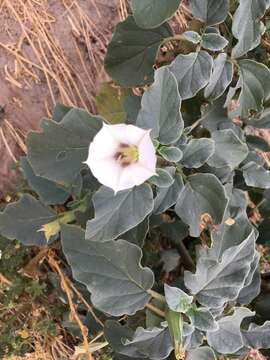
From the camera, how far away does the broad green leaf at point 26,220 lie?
0.92 metres

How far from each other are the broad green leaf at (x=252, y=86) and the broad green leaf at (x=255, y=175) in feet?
0.26

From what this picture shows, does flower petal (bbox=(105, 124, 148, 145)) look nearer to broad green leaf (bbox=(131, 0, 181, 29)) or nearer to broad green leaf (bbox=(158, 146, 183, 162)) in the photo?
broad green leaf (bbox=(158, 146, 183, 162))

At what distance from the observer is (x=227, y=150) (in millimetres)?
841

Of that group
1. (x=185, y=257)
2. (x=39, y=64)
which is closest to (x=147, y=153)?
(x=185, y=257)

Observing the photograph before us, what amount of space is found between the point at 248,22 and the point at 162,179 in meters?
0.28

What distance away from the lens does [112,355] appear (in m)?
0.98

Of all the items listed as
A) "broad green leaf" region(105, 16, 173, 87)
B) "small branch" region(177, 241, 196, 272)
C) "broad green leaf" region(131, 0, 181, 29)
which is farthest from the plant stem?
"broad green leaf" region(131, 0, 181, 29)

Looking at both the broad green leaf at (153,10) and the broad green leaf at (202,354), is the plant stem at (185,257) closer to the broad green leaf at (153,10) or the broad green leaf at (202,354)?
the broad green leaf at (202,354)

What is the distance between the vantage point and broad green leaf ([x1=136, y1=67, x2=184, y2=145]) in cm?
73

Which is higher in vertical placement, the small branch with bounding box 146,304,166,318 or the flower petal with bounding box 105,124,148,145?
the flower petal with bounding box 105,124,148,145

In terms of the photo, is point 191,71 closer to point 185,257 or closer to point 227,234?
point 227,234

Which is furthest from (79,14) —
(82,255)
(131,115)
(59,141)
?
(82,255)

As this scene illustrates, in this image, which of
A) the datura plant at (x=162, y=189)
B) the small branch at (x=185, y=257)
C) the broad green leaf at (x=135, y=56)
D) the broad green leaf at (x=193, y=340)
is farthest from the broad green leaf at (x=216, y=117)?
the broad green leaf at (x=193, y=340)

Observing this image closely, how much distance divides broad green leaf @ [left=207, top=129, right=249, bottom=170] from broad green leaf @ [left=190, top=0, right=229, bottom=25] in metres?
0.17
